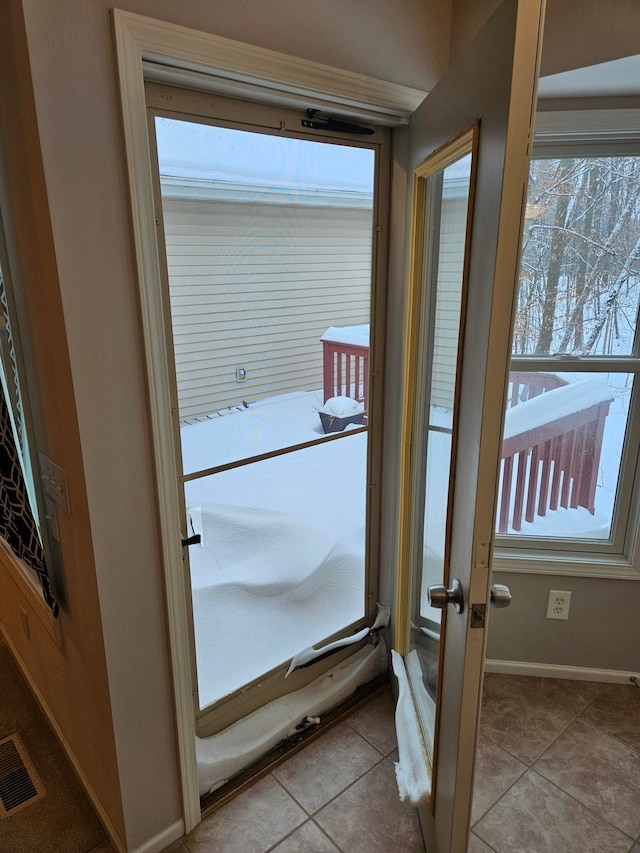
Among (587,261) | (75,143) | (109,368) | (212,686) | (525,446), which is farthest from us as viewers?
(525,446)

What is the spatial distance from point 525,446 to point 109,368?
1581mm

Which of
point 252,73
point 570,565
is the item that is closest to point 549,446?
point 570,565

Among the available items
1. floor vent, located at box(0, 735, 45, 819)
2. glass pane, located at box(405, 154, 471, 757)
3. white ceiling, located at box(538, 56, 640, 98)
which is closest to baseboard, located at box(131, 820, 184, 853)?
floor vent, located at box(0, 735, 45, 819)

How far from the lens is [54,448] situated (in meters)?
1.45

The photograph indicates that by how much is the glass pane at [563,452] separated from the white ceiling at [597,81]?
0.91m

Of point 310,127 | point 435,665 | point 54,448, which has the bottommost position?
point 435,665

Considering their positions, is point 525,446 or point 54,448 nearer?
point 54,448

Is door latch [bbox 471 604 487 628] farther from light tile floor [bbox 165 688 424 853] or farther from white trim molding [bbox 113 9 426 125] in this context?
white trim molding [bbox 113 9 426 125]

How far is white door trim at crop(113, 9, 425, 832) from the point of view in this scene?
46.4 inches

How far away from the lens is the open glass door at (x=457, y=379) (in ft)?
3.14

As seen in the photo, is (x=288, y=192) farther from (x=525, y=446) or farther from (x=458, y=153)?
(x=525, y=446)

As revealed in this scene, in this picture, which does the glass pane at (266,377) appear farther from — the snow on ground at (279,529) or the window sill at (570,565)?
the window sill at (570,565)

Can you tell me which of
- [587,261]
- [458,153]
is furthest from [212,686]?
[587,261]

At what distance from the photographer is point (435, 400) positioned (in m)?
1.66
